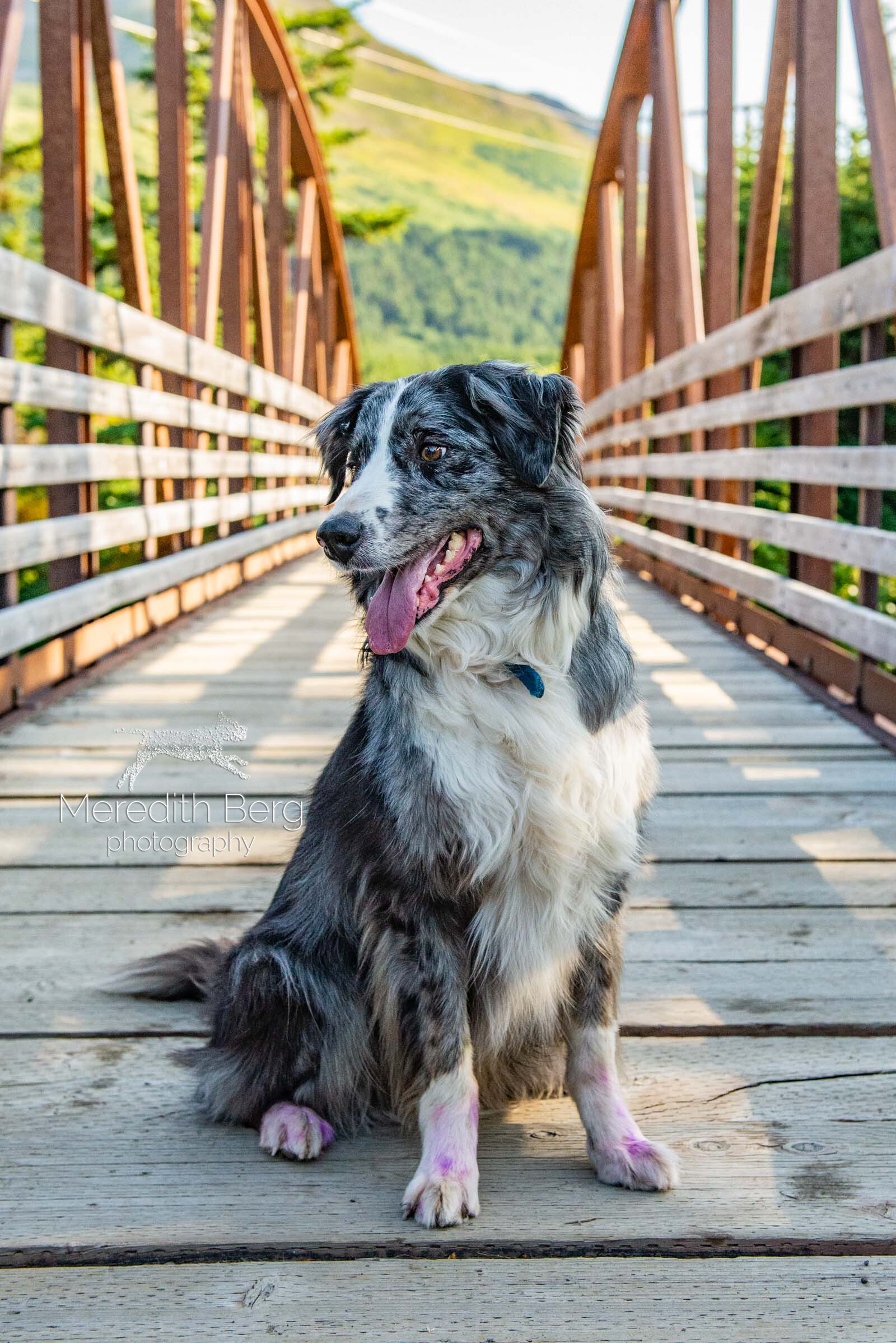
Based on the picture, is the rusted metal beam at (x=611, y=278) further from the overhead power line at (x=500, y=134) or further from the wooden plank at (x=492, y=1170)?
the overhead power line at (x=500, y=134)

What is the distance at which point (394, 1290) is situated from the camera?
4.55 ft

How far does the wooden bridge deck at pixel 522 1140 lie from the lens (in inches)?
53.3

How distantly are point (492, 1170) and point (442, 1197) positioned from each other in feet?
0.55

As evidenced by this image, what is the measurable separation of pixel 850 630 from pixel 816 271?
5.30ft

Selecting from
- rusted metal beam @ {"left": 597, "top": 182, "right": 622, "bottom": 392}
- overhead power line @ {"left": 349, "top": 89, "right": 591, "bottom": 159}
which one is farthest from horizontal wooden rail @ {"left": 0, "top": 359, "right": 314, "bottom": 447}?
overhead power line @ {"left": 349, "top": 89, "right": 591, "bottom": 159}

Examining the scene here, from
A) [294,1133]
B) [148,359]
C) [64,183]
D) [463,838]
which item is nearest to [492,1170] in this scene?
[294,1133]

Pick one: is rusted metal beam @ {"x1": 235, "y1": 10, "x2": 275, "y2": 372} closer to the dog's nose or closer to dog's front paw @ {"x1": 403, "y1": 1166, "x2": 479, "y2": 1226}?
the dog's nose

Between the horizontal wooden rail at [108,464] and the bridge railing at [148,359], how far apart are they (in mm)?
12

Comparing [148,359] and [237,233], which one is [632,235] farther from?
[148,359]

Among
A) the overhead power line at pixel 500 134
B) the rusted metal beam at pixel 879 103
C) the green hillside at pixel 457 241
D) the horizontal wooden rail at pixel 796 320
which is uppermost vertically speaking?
the overhead power line at pixel 500 134

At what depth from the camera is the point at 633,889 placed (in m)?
2.54

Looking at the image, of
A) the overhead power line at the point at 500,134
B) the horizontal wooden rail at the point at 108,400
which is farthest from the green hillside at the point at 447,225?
the horizontal wooden rail at the point at 108,400

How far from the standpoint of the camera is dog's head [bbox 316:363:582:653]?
1.92 metres

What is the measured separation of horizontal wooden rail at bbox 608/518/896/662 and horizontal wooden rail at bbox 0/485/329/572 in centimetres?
174
